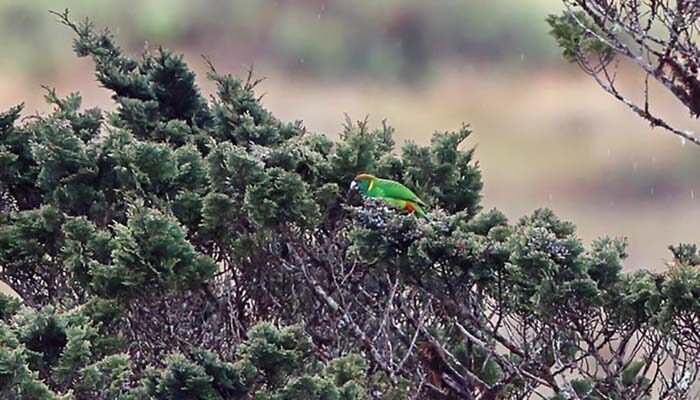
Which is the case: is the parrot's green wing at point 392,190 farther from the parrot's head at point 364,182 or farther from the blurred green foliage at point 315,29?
the blurred green foliage at point 315,29

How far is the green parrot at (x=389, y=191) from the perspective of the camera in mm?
2668

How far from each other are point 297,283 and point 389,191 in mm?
482

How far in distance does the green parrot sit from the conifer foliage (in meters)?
0.09

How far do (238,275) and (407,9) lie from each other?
2.58 m

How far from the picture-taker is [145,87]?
379cm

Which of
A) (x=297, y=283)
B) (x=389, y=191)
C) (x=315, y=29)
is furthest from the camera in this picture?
(x=315, y=29)

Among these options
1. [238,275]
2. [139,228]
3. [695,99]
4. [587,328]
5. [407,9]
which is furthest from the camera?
[407,9]

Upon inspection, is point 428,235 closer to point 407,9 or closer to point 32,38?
point 407,9

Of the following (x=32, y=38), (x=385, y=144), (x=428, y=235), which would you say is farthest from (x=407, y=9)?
(x=428, y=235)

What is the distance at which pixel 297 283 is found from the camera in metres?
2.87

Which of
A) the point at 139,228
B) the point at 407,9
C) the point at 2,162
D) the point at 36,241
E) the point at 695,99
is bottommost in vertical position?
the point at 139,228

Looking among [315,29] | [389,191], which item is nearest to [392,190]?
[389,191]

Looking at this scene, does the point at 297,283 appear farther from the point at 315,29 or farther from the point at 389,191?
the point at 315,29

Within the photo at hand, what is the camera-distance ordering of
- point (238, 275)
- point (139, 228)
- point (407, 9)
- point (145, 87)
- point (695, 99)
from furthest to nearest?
point (407, 9), point (145, 87), point (238, 275), point (695, 99), point (139, 228)
